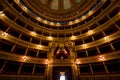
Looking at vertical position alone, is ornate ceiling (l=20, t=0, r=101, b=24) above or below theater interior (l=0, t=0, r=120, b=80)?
above

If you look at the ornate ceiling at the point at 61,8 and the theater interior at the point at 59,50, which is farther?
the ornate ceiling at the point at 61,8

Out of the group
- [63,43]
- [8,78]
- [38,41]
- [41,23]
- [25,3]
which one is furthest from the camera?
[41,23]

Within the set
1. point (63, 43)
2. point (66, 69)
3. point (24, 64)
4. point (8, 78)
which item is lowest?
point (8, 78)

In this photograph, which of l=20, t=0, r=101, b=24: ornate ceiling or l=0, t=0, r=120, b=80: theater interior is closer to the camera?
l=0, t=0, r=120, b=80: theater interior

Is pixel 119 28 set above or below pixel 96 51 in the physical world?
above

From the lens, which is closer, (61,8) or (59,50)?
(59,50)

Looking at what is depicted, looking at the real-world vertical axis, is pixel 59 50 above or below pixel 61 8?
below

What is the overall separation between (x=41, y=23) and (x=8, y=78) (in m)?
14.9

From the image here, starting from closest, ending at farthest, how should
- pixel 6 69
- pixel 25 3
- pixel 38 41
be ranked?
pixel 6 69
pixel 38 41
pixel 25 3

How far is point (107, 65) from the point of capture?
579 inches

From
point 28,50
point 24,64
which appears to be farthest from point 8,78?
point 28,50

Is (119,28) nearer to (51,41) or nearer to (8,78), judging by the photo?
(51,41)

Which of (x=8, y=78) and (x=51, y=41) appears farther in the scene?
(x=51, y=41)

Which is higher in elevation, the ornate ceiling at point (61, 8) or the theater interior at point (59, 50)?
the ornate ceiling at point (61, 8)
